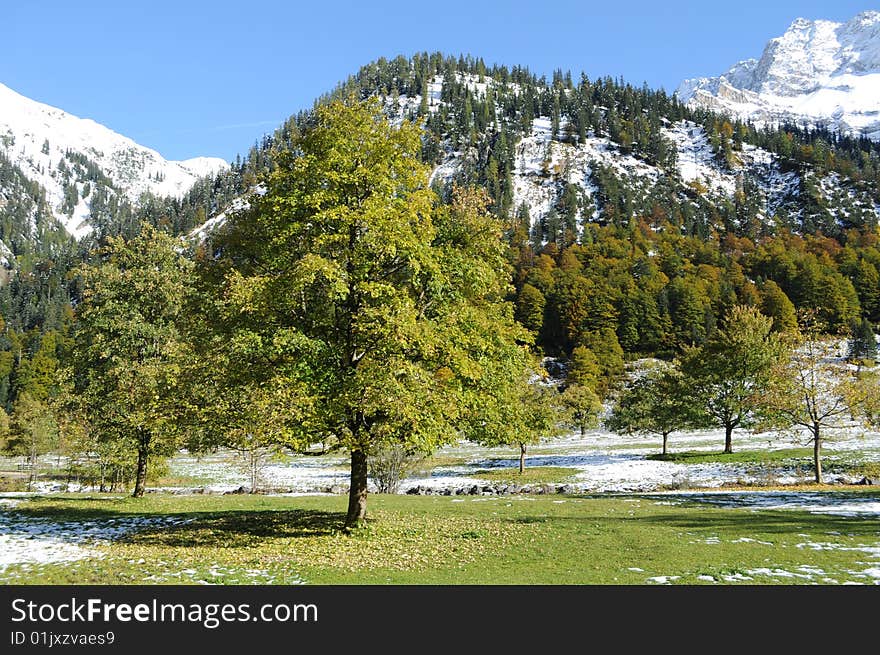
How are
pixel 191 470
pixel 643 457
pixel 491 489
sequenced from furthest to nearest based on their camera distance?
pixel 191 470 → pixel 643 457 → pixel 491 489

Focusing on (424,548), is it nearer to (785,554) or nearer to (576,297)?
(785,554)

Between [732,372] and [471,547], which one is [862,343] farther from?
[471,547]

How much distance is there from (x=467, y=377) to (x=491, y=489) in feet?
82.5

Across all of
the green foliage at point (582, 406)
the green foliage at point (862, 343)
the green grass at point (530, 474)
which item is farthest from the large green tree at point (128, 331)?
the green foliage at point (862, 343)

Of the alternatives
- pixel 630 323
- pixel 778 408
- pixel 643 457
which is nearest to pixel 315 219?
pixel 778 408

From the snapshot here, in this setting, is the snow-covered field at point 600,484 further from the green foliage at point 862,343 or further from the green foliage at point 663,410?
the green foliage at point 862,343

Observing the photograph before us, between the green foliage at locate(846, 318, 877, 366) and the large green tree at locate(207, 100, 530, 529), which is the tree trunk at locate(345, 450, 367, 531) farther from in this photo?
the green foliage at locate(846, 318, 877, 366)

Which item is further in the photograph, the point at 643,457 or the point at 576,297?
the point at 576,297

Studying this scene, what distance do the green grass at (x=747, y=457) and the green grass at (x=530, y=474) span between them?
10.4 m

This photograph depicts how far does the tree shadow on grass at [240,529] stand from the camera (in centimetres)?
1945

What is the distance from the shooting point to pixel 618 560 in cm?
1572

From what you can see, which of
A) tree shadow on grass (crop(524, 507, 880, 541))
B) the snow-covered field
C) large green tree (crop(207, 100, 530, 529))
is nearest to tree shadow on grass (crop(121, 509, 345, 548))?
the snow-covered field

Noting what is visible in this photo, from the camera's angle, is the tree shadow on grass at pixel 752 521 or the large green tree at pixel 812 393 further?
the large green tree at pixel 812 393
